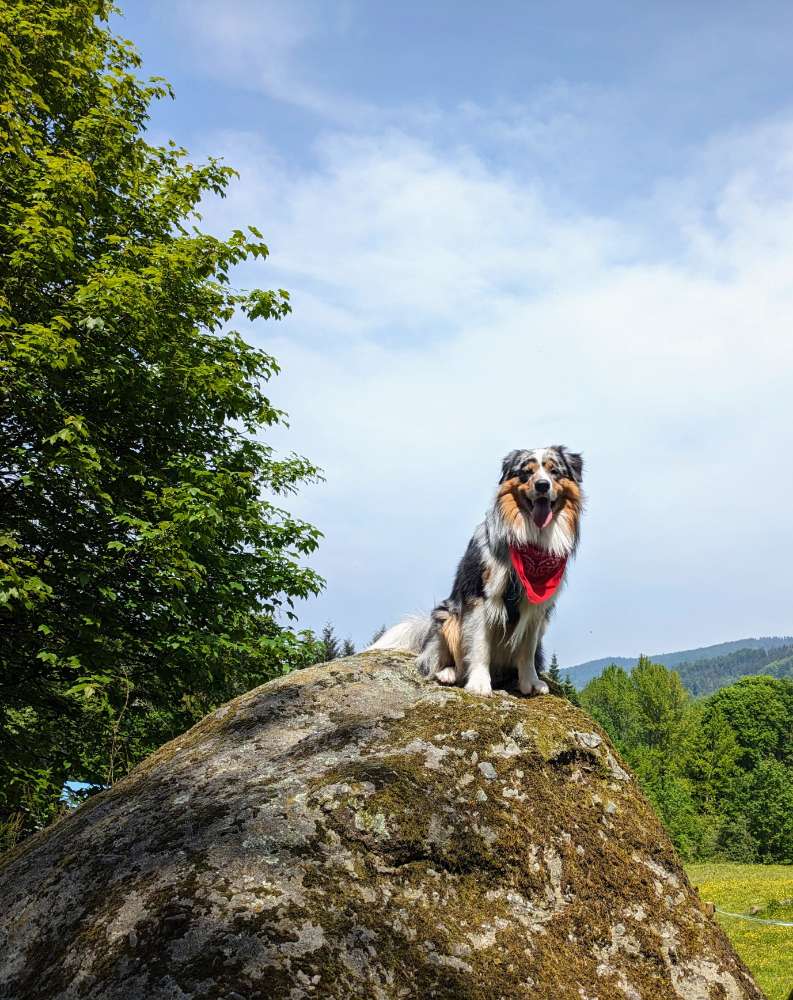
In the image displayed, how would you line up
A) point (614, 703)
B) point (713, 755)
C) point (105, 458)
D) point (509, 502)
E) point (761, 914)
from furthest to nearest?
1. point (614, 703)
2. point (713, 755)
3. point (761, 914)
4. point (105, 458)
5. point (509, 502)

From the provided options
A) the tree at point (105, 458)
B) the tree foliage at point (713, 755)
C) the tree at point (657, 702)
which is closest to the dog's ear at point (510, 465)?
the tree at point (105, 458)

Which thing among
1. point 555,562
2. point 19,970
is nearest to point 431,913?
point 19,970

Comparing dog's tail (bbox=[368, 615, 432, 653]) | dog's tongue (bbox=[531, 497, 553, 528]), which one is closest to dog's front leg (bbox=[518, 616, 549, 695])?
dog's tongue (bbox=[531, 497, 553, 528])

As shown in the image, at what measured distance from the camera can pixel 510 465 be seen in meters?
5.73

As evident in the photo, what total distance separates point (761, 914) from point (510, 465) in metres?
21.8

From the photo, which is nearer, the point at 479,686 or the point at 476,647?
the point at 479,686

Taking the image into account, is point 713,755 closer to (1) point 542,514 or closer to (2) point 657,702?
(2) point 657,702

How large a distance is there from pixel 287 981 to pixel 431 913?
804 mm

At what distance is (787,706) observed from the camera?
3219 inches

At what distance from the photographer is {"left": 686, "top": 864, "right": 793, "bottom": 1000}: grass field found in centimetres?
1446

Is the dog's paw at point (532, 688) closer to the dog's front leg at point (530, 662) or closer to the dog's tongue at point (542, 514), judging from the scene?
the dog's front leg at point (530, 662)

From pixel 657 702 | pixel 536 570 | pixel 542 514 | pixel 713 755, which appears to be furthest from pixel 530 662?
pixel 657 702

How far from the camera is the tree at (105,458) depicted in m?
8.90

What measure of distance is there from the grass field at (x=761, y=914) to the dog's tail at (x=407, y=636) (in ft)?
16.3
